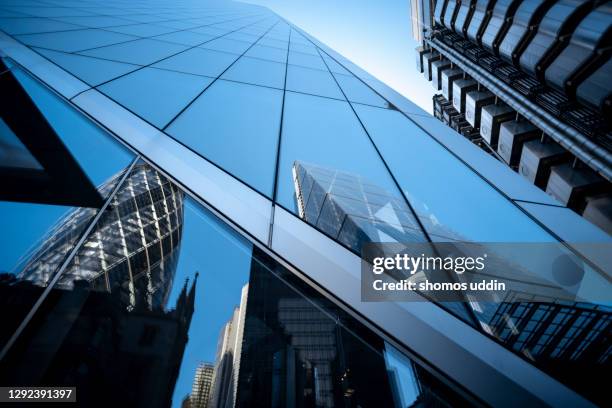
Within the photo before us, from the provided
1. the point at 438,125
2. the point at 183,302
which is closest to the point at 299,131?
the point at 183,302

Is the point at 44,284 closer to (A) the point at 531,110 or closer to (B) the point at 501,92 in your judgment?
(A) the point at 531,110

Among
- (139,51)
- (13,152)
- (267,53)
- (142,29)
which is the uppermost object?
(142,29)

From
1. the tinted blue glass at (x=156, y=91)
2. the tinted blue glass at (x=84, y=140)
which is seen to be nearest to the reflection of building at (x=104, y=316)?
the tinted blue glass at (x=84, y=140)

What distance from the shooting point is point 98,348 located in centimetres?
195

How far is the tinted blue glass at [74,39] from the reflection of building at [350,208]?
244 inches

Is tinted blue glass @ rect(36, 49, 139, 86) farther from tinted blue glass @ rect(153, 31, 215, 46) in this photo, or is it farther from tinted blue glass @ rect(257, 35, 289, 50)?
tinted blue glass @ rect(257, 35, 289, 50)

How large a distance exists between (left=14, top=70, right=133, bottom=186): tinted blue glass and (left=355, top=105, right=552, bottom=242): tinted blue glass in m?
3.71

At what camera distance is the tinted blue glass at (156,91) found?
4367 mm

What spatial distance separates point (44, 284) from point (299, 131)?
13.0 feet

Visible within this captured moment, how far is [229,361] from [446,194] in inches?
151

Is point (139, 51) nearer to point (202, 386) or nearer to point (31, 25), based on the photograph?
point (31, 25)

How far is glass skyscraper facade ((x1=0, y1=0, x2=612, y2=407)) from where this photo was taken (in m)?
2.01

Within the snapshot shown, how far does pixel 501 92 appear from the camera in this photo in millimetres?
21562

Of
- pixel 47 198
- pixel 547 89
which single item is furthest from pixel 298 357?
pixel 547 89
